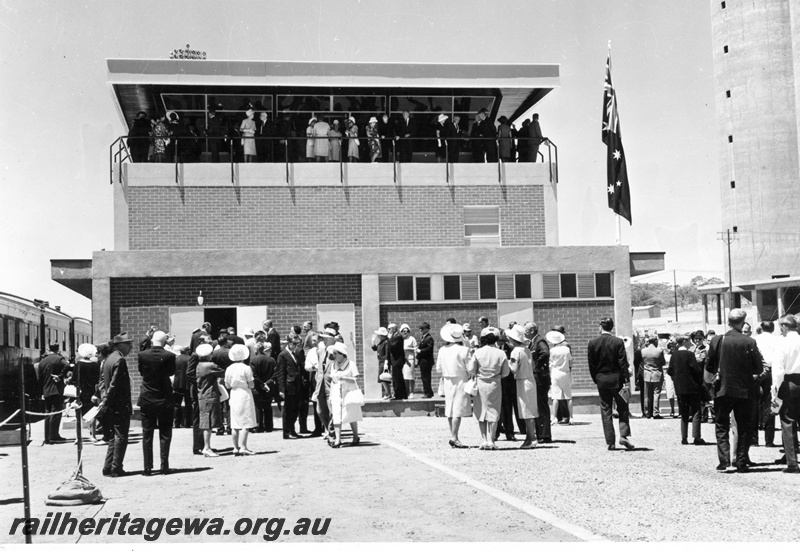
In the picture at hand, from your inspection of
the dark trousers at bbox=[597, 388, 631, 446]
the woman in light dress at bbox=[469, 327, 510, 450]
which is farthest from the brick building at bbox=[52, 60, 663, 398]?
the dark trousers at bbox=[597, 388, 631, 446]

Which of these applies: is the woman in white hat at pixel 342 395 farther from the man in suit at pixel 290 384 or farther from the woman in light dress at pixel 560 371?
the woman in light dress at pixel 560 371

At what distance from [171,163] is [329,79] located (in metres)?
4.84

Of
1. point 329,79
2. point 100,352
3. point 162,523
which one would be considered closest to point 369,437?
point 100,352

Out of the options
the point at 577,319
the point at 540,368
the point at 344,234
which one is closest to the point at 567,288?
the point at 577,319

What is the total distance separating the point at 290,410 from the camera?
1483 cm

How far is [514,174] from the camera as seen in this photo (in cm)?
2459

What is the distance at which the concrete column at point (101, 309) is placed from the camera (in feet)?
67.3

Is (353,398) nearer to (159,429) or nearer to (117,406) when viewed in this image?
(159,429)

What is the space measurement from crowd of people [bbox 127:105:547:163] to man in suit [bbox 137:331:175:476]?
42.1ft

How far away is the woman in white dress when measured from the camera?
12.8 meters

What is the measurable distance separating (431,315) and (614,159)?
6359 millimetres

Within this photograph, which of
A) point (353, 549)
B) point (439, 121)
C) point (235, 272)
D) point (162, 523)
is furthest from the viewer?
point (439, 121)

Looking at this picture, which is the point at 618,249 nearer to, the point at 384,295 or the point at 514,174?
the point at 514,174

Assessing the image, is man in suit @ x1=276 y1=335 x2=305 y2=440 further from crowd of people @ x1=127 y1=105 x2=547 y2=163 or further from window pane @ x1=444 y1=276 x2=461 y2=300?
crowd of people @ x1=127 y1=105 x2=547 y2=163
